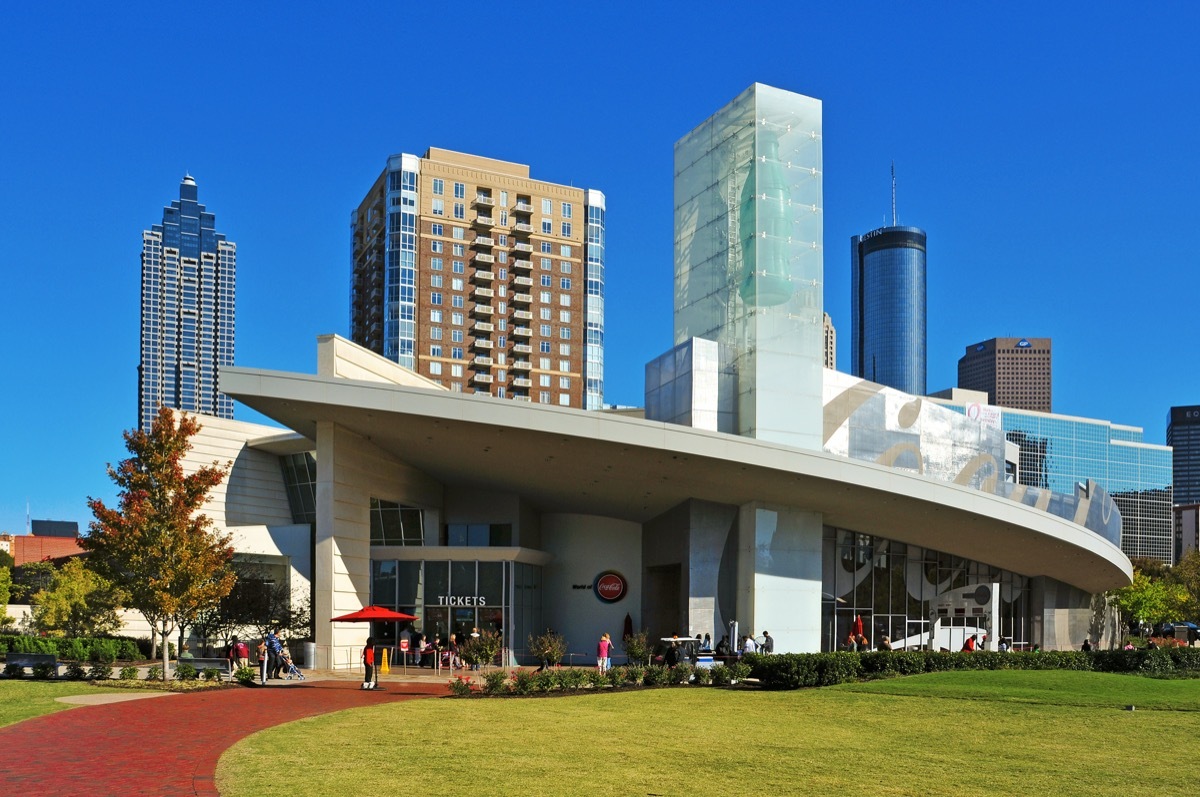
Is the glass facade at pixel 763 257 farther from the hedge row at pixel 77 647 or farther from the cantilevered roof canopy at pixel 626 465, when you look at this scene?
the hedge row at pixel 77 647

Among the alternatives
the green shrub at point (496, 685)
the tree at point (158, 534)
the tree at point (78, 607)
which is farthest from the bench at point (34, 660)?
the tree at point (78, 607)

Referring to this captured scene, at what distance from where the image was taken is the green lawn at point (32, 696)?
21.2m

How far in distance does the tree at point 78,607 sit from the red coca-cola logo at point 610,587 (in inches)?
768

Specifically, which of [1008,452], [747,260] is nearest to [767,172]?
[747,260]

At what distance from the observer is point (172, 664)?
35812 mm

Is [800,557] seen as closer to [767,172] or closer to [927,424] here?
[767,172]

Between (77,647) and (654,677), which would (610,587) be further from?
(77,647)

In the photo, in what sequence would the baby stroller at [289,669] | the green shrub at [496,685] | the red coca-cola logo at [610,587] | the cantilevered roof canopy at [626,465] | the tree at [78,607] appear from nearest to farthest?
the green shrub at [496,685] < the baby stroller at [289,669] < the cantilevered roof canopy at [626,465] < the tree at [78,607] < the red coca-cola logo at [610,587]

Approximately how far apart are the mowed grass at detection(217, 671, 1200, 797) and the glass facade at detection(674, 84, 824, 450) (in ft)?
74.0

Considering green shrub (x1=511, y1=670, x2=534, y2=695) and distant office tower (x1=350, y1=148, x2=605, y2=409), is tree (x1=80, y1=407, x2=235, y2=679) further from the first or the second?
distant office tower (x1=350, y1=148, x2=605, y2=409)

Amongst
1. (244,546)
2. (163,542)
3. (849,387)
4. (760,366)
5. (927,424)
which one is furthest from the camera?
(927,424)

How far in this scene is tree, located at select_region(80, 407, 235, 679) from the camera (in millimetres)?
29172

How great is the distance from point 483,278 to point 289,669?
9780 cm

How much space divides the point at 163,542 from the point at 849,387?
3517 centimetres
